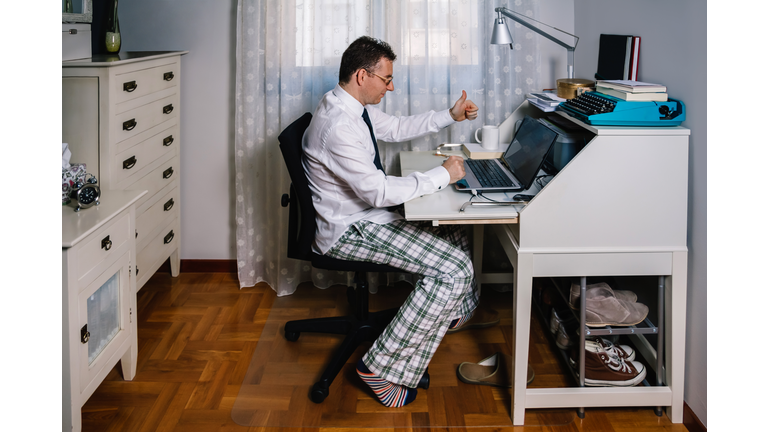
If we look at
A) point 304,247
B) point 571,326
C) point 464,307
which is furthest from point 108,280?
point 571,326

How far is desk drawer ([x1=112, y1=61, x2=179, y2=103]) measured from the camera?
2.38 meters

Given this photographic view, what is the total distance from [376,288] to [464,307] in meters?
0.65

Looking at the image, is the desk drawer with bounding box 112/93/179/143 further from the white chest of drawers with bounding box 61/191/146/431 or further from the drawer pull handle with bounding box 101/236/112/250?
Answer: the drawer pull handle with bounding box 101/236/112/250

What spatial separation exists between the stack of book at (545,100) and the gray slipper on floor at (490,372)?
0.98 meters

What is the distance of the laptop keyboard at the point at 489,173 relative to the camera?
218cm

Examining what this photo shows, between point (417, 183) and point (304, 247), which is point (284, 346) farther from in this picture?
point (417, 183)

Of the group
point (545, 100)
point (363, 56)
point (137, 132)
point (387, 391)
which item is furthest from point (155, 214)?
point (545, 100)

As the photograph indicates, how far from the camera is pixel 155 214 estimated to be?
9.33 feet

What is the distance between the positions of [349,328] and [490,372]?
58 cm

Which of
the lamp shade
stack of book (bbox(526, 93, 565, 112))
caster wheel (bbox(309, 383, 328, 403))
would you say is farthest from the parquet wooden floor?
the lamp shade

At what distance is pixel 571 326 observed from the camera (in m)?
2.30

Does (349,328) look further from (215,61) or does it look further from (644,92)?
(215,61)

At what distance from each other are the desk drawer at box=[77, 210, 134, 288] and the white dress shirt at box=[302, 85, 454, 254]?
2.16 feet
